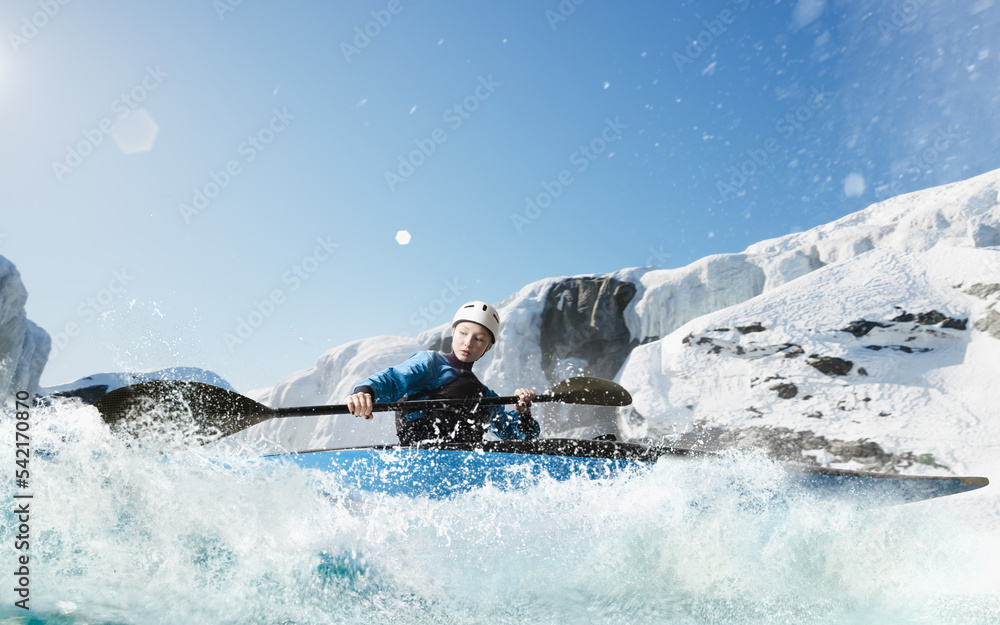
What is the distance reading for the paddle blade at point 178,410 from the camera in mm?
2717

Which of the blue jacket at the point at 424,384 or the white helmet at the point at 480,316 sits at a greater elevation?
the white helmet at the point at 480,316

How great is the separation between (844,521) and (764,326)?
26.0 ft

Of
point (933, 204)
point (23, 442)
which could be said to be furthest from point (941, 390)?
point (23, 442)

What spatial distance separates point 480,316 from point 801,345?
324 inches

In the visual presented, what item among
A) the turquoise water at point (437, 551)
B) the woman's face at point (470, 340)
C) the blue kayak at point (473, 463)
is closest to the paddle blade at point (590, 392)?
the woman's face at point (470, 340)

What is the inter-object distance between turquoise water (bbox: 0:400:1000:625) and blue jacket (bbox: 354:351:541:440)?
0.59 metres

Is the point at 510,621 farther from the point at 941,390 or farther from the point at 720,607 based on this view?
the point at 941,390

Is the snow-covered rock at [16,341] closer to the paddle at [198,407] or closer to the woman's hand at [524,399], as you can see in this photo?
the paddle at [198,407]

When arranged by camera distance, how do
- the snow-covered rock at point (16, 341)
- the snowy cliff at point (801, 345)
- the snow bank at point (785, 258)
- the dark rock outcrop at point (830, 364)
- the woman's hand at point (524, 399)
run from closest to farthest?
the woman's hand at point (524, 399) < the snowy cliff at point (801, 345) < the dark rock outcrop at point (830, 364) < the snow bank at point (785, 258) < the snow-covered rock at point (16, 341)

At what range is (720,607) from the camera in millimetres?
2047

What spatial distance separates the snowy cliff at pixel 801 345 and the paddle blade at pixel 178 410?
7067 mm

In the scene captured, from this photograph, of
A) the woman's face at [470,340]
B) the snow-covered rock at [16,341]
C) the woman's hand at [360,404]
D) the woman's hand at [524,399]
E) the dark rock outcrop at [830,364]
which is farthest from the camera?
the snow-covered rock at [16,341]

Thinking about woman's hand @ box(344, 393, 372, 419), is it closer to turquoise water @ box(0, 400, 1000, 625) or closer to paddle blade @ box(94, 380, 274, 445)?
turquoise water @ box(0, 400, 1000, 625)

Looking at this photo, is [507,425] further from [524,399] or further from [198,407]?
[198,407]
